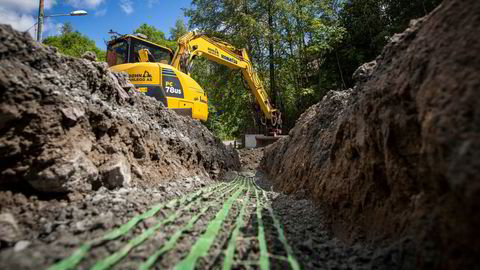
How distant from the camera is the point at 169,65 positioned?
27.2 ft

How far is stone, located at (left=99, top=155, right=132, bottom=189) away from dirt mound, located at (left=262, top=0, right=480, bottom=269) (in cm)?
243

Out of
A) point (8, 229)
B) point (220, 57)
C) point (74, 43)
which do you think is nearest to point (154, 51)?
point (220, 57)

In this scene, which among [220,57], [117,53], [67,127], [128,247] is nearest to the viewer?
[128,247]

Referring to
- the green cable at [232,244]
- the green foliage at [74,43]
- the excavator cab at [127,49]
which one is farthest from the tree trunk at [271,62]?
the green foliage at [74,43]

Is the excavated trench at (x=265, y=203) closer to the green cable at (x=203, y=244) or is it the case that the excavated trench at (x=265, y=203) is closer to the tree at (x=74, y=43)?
the green cable at (x=203, y=244)

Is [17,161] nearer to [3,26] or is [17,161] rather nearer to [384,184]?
[3,26]

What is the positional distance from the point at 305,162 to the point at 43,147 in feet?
12.2

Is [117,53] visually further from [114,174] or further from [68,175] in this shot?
[68,175]

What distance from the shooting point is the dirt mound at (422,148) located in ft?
4.60

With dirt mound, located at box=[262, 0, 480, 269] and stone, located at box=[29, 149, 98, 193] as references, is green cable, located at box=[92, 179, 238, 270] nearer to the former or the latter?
stone, located at box=[29, 149, 98, 193]

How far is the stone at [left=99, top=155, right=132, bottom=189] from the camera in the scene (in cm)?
328

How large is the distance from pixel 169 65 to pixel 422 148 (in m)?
7.49

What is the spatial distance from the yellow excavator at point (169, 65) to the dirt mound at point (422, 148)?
17.6 feet

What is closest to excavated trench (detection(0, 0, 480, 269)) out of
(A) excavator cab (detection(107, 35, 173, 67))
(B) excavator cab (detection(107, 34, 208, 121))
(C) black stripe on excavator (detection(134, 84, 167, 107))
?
(C) black stripe on excavator (detection(134, 84, 167, 107))
